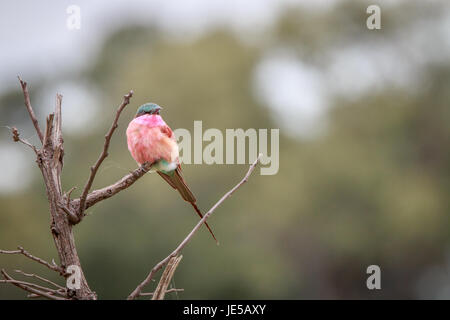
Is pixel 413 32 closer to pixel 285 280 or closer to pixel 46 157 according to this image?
pixel 285 280

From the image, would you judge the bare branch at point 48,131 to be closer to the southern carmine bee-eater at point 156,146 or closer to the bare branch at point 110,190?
the bare branch at point 110,190

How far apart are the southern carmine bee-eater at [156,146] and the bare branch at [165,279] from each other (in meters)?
0.78

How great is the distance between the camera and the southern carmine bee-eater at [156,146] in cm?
344

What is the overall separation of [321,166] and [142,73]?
7520mm

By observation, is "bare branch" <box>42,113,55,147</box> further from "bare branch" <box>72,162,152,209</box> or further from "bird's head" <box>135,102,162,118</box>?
"bird's head" <box>135,102,162,118</box>

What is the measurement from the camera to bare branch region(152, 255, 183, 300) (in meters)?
2.57

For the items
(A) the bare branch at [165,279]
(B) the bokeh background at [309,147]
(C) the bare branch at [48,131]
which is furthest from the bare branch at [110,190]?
(B) the bokeh background at [309,147]

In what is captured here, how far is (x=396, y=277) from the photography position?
24484mm

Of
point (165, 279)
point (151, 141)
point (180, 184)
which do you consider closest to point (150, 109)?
point (151, 141)

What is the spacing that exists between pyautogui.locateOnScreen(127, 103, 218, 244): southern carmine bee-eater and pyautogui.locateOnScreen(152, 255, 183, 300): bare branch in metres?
0.78

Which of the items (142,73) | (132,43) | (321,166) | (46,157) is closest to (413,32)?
(321,166)

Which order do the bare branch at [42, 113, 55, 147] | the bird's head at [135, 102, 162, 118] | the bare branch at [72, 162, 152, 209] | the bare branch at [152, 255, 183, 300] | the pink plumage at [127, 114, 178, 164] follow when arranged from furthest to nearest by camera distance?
1. the bird's head at [135, 102, 162, 118]
2. the pink plumage at [127, 114, 178, 164]
3. the bare branch at [72, 162, 152, 209]
4. the bare branch at [42, 113, 55, 147]
5. the bare branch at [152, 255, 183, 300]

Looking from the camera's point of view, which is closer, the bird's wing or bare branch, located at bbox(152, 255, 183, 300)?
bare branch, located at bbox(152, 255, 183, 300)

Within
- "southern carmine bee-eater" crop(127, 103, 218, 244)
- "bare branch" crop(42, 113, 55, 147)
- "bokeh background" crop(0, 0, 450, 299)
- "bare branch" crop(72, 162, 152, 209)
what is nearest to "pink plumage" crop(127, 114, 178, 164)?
"southern carmine bee-eater" crop(127, 103, 218, 244)
